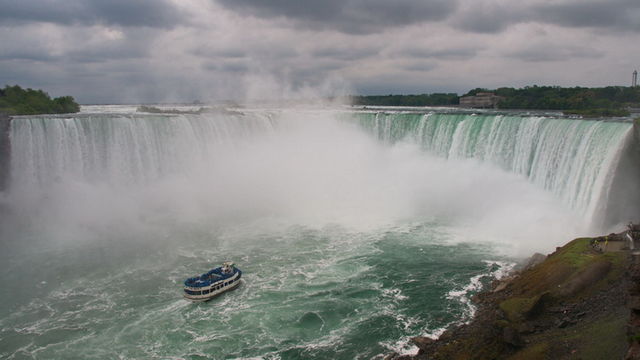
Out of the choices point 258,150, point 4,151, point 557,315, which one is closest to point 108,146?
point 4,151

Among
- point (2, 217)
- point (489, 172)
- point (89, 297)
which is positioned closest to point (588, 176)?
point (489, 172)

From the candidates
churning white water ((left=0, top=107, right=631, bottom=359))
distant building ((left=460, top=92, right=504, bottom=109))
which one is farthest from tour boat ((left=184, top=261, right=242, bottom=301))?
distant building ((left=460, top=92, right=504, bottom=109))

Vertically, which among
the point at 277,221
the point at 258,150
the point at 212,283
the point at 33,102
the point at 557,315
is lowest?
the point at 277,221

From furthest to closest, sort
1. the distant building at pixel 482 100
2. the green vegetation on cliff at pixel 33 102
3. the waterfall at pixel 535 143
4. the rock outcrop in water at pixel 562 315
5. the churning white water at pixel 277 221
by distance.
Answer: the distant building at pixel 482 100
the green vegetation on cliff at pixel 33 102
the waterfall at pixel 535 143
the churning white water at pixel 277 221
the rock outcrop in water at pixel 562 315

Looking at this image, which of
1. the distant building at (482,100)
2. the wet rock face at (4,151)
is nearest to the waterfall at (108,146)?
the wet rock face at (4,151)

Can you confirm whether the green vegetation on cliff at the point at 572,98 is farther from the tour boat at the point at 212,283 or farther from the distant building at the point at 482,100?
the tour boat at the point at 212,283

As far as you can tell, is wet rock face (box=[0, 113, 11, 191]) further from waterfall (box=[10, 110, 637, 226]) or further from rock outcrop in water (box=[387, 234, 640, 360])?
rock outcrop in water (box=[387, 234, 640, 360])

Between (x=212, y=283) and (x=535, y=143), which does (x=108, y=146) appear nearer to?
(x=212, y=283)
